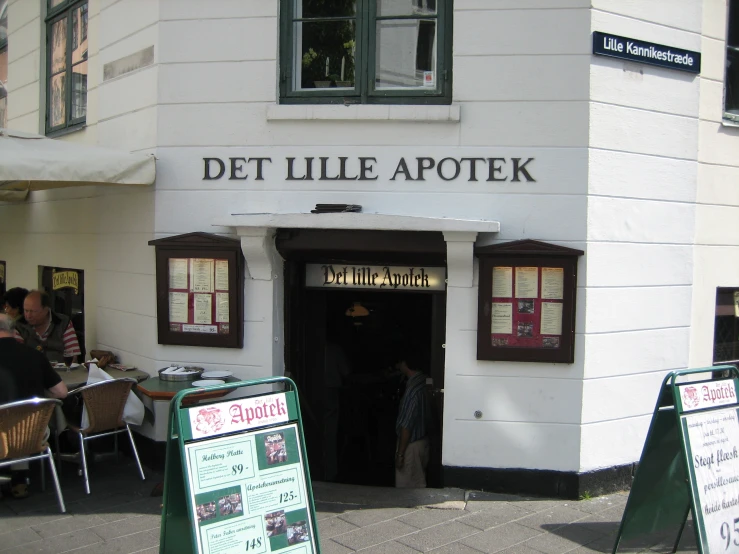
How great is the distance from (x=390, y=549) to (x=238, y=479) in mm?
1581

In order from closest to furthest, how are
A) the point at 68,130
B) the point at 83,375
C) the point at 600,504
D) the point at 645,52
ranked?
the point at 600,504
the point at 645,52
the point at 83,375
the point at 68,130

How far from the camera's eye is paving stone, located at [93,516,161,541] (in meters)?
5.18

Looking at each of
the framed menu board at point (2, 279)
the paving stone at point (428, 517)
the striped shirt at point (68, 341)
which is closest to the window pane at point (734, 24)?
the paving stone at point (428, 517)

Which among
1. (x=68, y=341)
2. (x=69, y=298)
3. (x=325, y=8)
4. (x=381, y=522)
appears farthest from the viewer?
(x=69, y=298)

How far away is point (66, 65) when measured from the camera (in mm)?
8234

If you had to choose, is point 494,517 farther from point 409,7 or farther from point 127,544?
point 409,7

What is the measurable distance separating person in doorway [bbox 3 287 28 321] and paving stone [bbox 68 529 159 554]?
350 cm

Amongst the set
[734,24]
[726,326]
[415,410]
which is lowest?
[415,410]

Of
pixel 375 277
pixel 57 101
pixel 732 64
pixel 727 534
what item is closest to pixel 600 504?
pixel 727 534

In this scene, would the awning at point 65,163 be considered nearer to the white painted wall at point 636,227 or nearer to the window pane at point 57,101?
the window pane at point 57,101

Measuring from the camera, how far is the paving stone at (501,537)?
5055 millimetres

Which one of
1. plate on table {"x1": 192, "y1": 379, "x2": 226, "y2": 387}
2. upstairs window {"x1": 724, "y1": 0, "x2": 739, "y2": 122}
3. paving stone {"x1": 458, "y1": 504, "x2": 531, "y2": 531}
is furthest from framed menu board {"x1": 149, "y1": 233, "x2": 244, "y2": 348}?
upstairs window {"x1": 724, "y1": 0, "x2": 739, "y2": 122}

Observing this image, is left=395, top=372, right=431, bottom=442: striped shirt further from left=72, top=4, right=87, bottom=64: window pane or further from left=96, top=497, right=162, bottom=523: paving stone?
left=72, top=4, right=87, bottom=64: window pane

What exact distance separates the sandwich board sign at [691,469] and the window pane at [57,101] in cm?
673
